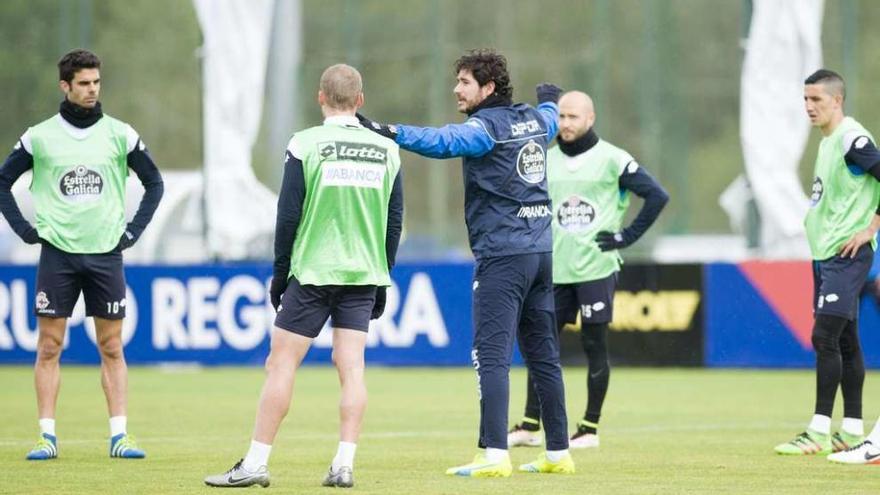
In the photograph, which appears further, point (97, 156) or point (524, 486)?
point (97, 156)

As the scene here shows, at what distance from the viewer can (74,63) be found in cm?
1082

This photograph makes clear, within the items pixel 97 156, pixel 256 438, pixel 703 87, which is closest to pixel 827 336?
pixel 256 438

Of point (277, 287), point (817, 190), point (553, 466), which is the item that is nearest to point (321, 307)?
point (277, 287)

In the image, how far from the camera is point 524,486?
9.37 metres

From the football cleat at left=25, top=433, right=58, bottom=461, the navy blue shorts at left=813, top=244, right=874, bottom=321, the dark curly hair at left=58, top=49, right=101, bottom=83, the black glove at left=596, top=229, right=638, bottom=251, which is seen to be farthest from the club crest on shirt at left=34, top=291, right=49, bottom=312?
the navy blue shorts at left=813, top=244, right=874, bottom=321

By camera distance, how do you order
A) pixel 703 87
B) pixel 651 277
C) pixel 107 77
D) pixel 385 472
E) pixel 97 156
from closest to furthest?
pixel 385 472, pixel 97 156, pixel 651 277, pixel 703 87, pixel 107 77

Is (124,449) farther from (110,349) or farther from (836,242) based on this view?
(836,242)

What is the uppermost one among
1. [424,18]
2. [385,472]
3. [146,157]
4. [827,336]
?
[424,18]

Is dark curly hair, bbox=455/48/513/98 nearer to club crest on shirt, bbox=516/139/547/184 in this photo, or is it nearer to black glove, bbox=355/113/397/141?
club crest on shirt, bbox=516/139/547/184

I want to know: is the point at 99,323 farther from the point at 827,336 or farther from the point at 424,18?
the point at 424,18

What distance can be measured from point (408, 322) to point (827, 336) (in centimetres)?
886

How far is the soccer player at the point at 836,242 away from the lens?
36.6 feet

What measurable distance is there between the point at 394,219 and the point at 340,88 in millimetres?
839

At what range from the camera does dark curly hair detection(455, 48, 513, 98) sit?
973cm
